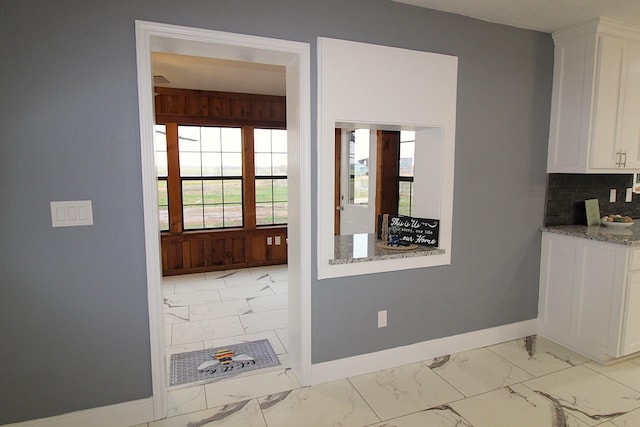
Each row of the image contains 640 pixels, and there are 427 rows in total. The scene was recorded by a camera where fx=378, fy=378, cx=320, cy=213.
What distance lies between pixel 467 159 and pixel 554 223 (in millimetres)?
1133

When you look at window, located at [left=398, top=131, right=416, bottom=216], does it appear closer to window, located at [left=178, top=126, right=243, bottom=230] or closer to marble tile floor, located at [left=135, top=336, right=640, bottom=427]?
marble tile floor, located at [left=135, top=336, right=640, bottom=427]

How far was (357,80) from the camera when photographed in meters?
2.42

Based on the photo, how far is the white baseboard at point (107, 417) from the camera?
→ 80.1 inches

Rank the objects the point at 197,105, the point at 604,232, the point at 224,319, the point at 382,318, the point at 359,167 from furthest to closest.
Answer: the point at 197,105, the point at 359,167, the point at 224,319, the point at 604,232, the point at 382,318

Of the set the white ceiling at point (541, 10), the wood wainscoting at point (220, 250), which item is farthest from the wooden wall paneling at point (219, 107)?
the white ceiling at point (541, 10)

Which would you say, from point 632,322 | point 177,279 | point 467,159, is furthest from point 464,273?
point 177,279

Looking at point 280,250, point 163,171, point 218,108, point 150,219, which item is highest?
point 218,108

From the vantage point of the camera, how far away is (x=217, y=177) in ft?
18.0

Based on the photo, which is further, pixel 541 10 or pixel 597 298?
pixel 597 298

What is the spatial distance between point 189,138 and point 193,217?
1.11 metres

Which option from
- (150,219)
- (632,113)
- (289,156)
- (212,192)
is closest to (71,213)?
(150,219)

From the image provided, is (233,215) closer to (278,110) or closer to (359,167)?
(278,110)

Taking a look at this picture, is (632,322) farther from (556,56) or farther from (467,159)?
(556,56)


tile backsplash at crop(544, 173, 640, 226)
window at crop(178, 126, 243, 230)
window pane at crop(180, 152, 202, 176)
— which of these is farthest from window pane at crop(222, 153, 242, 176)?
tile backsplash at crop(544, 173, 640, 226)
